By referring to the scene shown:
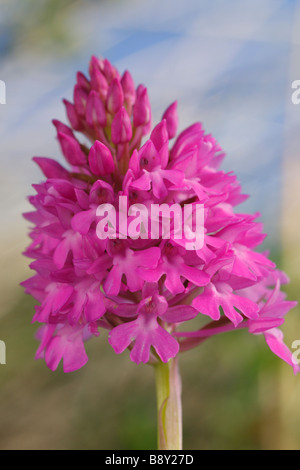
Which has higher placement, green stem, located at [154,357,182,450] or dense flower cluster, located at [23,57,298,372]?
dense flower cluster, located at [23,57,298,372]

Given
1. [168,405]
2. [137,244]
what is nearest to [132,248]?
[137,244]

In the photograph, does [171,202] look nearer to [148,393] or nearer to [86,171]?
[86,171]

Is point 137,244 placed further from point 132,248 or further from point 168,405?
point 168,405

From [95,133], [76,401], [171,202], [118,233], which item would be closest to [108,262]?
[118,233]

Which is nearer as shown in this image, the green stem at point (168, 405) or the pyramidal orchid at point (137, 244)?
the pyramidal orchid at point (137, 244)

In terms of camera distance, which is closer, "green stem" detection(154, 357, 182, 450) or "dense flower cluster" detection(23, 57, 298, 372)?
"dense flower cluster" detection(23, 57, 298, 372)
